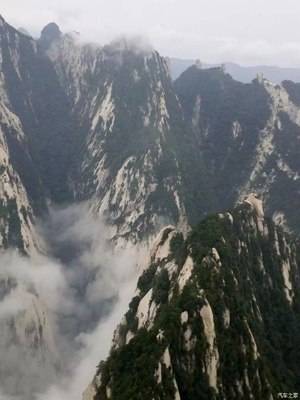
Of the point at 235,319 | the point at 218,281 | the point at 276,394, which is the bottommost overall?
the point at 276,394

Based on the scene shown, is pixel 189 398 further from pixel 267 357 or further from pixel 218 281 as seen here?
pixel 267 357

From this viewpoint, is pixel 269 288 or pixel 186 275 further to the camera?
pixel 269 288

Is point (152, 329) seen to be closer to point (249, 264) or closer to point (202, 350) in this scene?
point (202, 350)

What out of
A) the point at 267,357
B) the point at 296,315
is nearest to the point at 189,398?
the point at 267,357

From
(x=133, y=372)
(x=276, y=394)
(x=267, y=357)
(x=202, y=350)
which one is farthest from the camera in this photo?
(x=267, y=357)

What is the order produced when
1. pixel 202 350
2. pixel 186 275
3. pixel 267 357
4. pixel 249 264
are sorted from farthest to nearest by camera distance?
pixel 249 264, pixel 267 357, pixel 186 275, pixel 202 350

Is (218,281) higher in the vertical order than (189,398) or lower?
higher
